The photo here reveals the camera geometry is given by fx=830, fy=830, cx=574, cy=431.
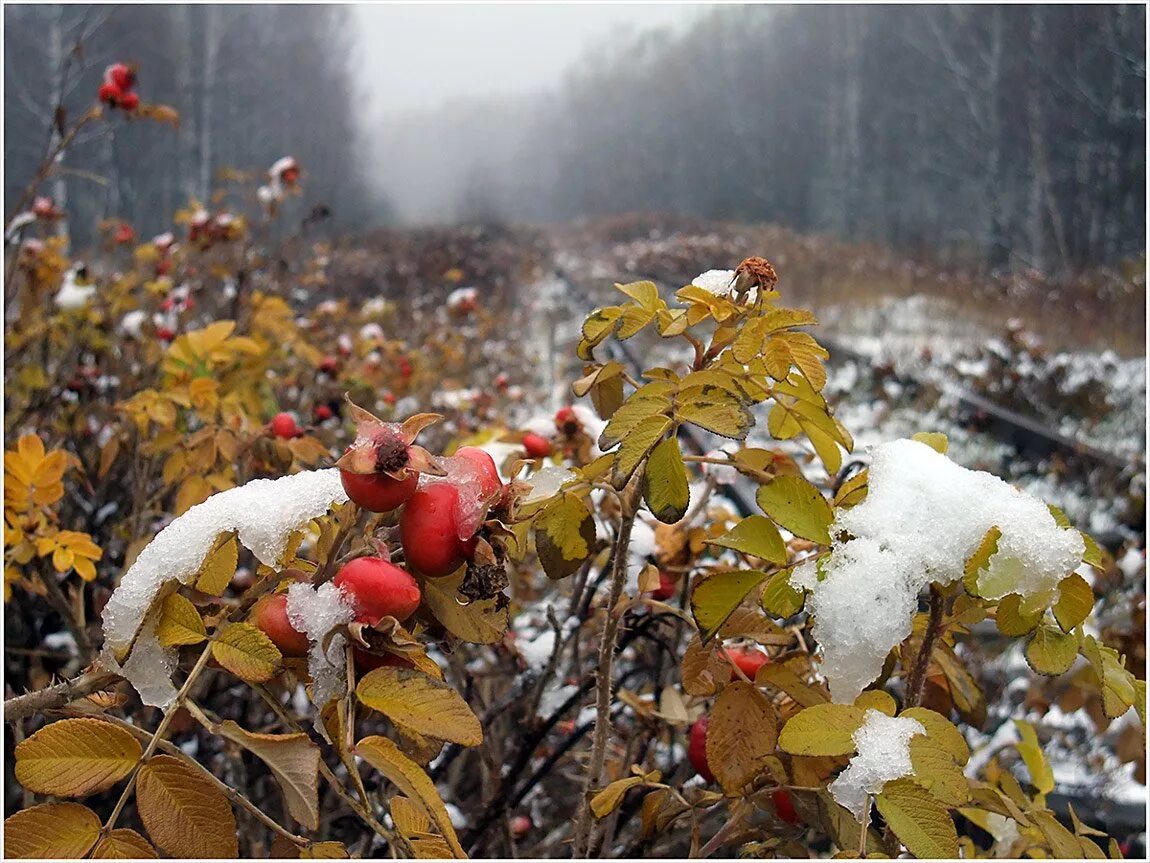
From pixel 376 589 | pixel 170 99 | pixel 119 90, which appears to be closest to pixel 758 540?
pixel 376 589

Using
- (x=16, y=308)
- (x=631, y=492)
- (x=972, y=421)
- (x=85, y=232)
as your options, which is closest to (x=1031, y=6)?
(x=972, y=421)

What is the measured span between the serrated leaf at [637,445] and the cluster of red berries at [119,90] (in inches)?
80.4

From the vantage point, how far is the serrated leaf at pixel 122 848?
0.40 meters

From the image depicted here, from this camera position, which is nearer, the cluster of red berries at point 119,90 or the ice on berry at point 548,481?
the ice on berry at point 548,481

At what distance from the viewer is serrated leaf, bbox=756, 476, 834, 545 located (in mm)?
518

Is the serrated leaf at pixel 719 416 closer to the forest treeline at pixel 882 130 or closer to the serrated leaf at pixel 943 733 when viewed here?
the serrated leaf at pixel 943 733

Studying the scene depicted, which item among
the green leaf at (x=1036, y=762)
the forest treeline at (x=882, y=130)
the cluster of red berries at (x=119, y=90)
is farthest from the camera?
the forest treeline at (x=882, y=130)

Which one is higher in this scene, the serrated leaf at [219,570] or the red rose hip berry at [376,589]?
the red rose hip berry at [376,589]

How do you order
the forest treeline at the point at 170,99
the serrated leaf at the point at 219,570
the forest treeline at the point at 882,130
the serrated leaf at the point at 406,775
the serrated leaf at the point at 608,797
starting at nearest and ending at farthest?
the serrated leaf at the point at 406,775 → the serrated leaf at the point at 219,570 → the serrated leaf at the point at 608,797 → the forest treeline at the point at 882,130 → the forest treeline at the point at 170,99

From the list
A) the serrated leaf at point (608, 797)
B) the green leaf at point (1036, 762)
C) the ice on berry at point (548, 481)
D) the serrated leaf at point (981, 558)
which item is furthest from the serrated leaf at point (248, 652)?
the green leaf at point (1036, 762)

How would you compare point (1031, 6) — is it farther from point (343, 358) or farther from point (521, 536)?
point (521, 536)

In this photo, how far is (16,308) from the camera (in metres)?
2.93

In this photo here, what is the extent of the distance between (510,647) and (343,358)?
181 cm

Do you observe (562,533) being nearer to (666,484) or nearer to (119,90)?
(666,484)
